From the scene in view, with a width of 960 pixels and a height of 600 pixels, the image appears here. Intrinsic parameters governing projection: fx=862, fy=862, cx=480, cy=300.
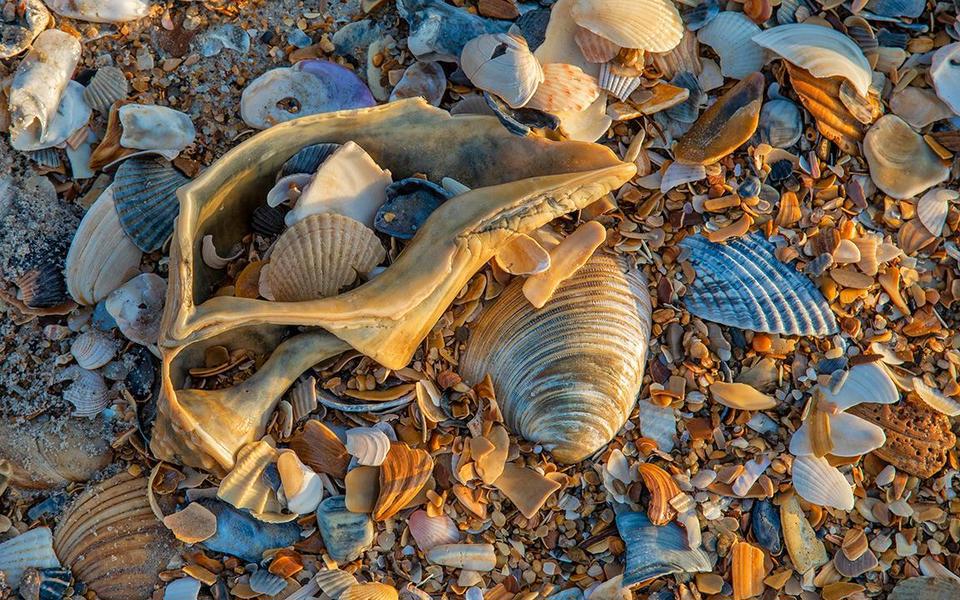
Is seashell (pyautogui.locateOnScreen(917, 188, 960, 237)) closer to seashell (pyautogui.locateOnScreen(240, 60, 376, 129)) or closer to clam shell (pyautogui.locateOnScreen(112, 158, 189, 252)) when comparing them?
seashell (pyautogui.locateOnScreen(240, 60, 376, 129))

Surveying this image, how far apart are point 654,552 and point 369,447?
85 centimetres

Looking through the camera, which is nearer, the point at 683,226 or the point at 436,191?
the point at 436,191

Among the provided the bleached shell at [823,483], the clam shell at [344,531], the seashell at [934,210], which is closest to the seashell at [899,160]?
the seashell at [934,210]

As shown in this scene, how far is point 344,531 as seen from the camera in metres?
2.39

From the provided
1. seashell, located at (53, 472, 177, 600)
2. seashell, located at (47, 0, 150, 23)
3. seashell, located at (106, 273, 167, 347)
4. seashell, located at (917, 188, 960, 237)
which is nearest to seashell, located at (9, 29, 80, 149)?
seashell, located at (47, 0, 150, 23)

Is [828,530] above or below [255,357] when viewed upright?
below

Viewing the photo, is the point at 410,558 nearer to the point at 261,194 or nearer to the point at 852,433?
the point at 261,194

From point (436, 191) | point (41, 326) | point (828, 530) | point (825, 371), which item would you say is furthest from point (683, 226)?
point (41, 326)

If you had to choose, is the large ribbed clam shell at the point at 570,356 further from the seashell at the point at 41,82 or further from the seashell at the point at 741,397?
the seashell at the point at 41,82

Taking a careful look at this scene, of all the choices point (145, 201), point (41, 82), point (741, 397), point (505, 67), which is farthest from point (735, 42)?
point (41, 82)

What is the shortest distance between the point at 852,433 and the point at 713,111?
1.01m

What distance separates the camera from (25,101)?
2.44 m

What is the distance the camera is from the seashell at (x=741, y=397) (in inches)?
96.7

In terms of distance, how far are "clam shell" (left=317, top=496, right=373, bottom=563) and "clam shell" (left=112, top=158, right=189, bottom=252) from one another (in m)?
0.92
